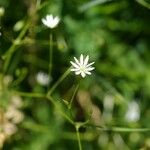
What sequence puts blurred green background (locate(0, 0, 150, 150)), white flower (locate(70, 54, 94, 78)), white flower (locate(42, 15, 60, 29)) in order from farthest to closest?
blurred green background (locate(0, 0, 150, 150)) → white flower (locate(42, 15, 60, 29)) → white flower (locate(70, 54, 94, 78))

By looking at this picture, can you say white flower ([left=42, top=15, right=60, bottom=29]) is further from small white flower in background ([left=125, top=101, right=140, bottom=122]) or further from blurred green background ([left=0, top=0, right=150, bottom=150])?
small white flower in background ([left=125, top=101, right=140, bottom=122])

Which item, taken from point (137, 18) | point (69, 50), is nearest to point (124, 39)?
point (137, 18)

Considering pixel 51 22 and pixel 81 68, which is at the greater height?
pixel 51 22

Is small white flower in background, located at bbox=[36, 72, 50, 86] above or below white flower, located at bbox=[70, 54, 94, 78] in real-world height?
above

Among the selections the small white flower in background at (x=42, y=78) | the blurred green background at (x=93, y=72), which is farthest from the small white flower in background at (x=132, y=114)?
the small white flower in background at (x=42, y=78)

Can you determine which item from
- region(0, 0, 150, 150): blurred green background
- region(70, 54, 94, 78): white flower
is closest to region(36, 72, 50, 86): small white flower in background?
region(0, 0, 150, 150): blurred green background

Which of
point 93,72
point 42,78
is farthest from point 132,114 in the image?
point 42,78

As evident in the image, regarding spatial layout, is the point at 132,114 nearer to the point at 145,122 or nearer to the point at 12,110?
the point at 145,122

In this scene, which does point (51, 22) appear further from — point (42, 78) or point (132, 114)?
point (132, 114)
